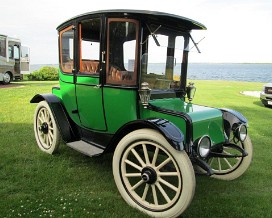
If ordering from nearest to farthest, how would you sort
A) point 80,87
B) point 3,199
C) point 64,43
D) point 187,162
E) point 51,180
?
point 187,162 → point 3,199 → point 51,180 → point 80,87 → point 64,43

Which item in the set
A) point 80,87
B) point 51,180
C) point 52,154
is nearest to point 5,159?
point 52,154

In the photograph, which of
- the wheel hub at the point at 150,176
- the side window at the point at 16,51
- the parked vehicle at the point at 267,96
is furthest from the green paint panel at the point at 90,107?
the side window at the point at 16,51

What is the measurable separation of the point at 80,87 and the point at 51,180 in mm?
1340

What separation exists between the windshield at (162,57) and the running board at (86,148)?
112cm

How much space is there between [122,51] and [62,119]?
5.21 ft

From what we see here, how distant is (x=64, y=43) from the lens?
4.55 meters

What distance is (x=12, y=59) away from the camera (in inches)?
696

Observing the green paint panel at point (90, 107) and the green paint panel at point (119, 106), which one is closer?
the green paint panel at point (119, 106)

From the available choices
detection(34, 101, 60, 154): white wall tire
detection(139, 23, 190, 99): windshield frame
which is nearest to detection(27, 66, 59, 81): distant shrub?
detection(34, 101, 60, 154): white wall tire

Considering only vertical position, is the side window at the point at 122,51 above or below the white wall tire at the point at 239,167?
above

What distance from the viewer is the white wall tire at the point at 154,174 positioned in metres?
2.79

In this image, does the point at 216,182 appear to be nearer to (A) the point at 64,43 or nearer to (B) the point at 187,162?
(B) the point at 187,162

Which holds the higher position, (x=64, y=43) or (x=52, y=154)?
(x=64, y=43)

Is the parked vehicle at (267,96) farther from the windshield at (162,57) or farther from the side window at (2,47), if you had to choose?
the side window at (2,47)
